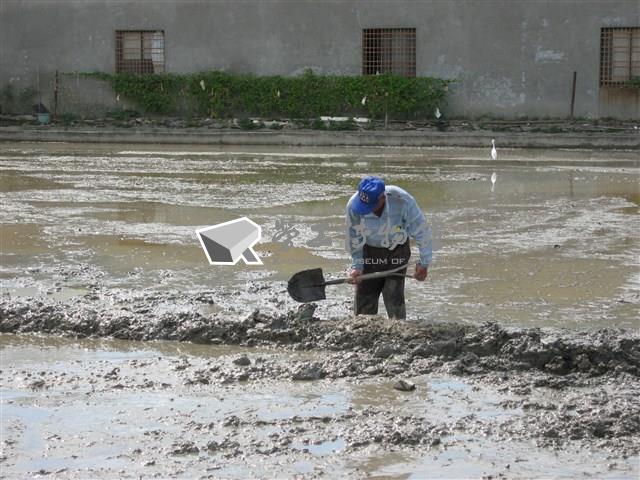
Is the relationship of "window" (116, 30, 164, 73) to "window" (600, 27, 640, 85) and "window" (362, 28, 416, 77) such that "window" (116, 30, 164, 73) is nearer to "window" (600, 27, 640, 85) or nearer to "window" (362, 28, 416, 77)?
"window" (362, 28, 416, 77)

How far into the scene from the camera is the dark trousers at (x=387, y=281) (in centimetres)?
743

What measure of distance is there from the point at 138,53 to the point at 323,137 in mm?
6648

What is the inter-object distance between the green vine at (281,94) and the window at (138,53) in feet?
1.71

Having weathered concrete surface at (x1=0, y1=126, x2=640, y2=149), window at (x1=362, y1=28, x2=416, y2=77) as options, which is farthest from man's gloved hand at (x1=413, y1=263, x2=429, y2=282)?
window at (x1=362, y1=28, x2=416, y2=77)

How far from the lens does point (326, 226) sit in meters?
11.9

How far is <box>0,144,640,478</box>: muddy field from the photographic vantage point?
17.1 feet

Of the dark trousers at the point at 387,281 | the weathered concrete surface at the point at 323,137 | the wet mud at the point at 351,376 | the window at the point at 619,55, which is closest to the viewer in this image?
the wet mud at the point at 351,376

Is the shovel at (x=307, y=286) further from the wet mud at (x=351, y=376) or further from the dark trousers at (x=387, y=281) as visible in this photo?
the dark trousers at (x=387, y=281)

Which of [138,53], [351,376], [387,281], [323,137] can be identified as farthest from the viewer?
[138,53]

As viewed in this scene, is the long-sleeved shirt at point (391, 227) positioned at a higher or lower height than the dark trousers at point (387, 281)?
higher

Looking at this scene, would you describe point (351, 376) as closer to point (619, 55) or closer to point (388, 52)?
point (619, 55)

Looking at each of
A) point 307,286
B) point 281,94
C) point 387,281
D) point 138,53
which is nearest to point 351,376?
point 387,281

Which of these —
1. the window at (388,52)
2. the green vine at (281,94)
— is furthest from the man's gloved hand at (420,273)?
the window at (388,52)

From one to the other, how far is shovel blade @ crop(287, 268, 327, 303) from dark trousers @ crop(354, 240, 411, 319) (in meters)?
0.34
